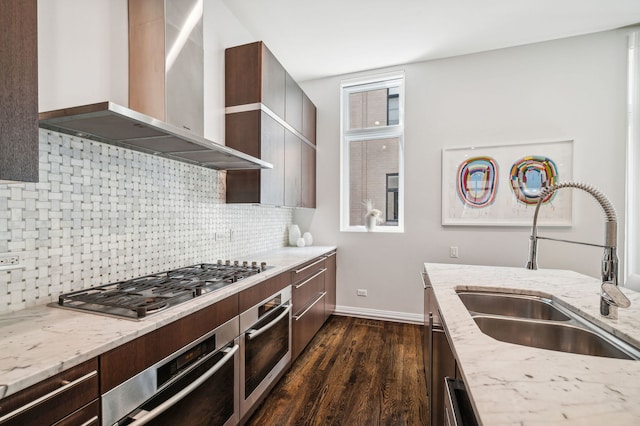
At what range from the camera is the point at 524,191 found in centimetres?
290

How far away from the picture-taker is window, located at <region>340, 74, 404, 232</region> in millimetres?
3463

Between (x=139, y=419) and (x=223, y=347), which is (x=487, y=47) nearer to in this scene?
(x=223, y=347)

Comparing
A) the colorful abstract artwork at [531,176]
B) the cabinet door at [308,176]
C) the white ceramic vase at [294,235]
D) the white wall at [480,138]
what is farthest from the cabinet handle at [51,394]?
the colorful abstract artwork at [531,176]

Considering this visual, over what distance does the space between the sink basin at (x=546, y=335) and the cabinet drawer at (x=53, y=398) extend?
1392mm

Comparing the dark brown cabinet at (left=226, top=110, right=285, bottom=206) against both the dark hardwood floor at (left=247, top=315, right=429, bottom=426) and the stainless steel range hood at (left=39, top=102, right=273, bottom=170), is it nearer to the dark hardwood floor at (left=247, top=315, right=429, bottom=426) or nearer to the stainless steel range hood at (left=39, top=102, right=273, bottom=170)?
the stainless steel range hood at (left=39, top=102, right=273, bottom=170)

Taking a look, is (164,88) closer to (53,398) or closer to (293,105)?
(53,398)

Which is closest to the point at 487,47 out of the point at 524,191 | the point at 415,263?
the point at 524,191

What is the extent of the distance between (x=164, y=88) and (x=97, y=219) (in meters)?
0.78

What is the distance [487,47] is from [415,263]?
2.46 metres

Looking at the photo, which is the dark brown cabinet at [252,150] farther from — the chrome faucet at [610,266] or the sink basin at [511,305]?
the chrome faucet at [610,266]

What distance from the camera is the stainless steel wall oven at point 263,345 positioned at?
5.25ft

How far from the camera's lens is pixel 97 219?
4.67 ft

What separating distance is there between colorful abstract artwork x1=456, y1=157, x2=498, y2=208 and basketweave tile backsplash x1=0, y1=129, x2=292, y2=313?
2.58 m

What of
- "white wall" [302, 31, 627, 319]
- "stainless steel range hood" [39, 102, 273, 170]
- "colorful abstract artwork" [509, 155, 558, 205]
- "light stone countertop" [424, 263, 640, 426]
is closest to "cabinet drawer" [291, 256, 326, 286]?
"white wall" [302, 31, 627, 319]
